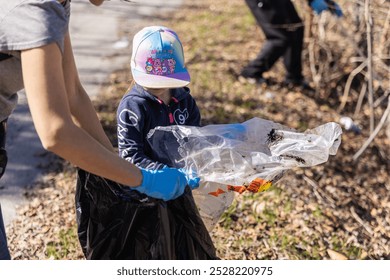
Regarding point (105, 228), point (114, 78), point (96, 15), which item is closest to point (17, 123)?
point (114, 78)

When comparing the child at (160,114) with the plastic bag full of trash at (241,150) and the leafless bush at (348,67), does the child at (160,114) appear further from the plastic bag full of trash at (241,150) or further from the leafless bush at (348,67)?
the leafless bush at (348,67)

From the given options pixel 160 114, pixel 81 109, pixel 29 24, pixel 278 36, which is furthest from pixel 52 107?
pixel 278 36

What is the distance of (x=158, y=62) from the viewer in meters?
2.53

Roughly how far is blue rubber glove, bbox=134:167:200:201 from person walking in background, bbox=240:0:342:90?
11.5ft

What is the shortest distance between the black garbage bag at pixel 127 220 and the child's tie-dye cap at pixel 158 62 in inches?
20.0

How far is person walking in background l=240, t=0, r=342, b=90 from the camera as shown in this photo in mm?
5539

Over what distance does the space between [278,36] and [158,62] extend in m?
3.47

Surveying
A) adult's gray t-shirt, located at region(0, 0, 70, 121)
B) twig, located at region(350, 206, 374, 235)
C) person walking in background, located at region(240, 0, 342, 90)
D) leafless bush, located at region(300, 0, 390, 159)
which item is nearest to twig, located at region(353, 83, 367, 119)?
leafless bush, located at region(300, 0, 390, 159)

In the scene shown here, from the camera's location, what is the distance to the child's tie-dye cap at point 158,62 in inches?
98.9

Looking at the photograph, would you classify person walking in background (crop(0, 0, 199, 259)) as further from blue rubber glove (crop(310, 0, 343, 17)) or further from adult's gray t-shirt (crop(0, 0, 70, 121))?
blue rubber glove (crop(310, 0, 343, 17))

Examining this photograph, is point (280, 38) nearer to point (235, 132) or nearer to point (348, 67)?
point (348, 67)

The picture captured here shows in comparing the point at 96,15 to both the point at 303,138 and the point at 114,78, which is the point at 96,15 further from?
the point at 303,138

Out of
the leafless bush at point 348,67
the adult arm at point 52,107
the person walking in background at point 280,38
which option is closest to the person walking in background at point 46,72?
the adult arm at point 52,107

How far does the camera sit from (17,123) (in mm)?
4906
